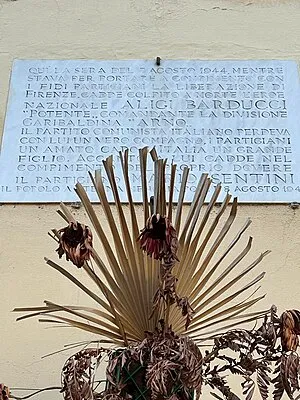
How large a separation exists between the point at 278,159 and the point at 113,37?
0.87m

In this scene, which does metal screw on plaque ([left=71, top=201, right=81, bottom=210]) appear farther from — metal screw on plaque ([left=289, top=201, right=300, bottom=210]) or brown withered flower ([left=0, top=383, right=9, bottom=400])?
brown withered flower ([left=0, top=383, right=9, bottom=400])

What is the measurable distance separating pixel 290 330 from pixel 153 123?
1459mm

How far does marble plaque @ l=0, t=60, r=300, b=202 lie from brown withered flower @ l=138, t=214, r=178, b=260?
1.15 metres

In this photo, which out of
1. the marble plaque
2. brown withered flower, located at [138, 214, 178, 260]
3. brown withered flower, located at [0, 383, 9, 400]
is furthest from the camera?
the marble plaque

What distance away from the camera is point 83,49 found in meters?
3.34

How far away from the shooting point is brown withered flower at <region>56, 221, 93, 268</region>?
1.65 meters

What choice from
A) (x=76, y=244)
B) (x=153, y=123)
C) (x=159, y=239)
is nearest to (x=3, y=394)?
(x=76, y=244)

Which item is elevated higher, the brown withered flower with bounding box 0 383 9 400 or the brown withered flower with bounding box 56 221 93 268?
the brown withered flower with bounding box 56 221 93 268

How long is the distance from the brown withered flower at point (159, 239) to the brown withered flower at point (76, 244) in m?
0.11

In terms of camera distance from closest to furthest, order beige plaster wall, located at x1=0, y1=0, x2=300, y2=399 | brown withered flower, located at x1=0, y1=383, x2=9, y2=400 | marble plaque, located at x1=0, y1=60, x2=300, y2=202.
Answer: brown withered flower, located at x1=0, y1=383, x2=9, y2=400 < beige plaster wall, located at x1=0, y1=0, x2=300, y2=399 < marble plaque, located at x1=0, y1=60, x2=300, y2=202

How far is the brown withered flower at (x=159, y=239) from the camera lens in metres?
1.64

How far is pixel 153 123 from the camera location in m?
3.07

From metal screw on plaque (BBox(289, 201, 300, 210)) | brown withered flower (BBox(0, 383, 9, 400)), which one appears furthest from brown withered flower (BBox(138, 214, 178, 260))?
metal screw on plaque (BBox(289, 201, 300, 210))

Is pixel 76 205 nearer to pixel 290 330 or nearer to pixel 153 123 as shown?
pixel 153 123
